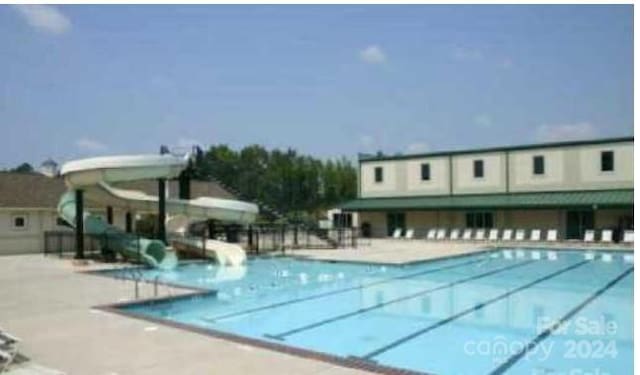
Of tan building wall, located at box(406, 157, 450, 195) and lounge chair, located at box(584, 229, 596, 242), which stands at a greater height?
tan building wall, located at box(406, 157, 450, 195)

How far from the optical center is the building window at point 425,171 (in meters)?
39.2

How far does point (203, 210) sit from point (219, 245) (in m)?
1.63

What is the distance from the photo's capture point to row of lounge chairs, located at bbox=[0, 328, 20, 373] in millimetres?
6867

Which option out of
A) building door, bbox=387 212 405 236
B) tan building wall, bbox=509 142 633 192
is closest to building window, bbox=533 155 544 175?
tan building wall, bbox=509 142 633 192

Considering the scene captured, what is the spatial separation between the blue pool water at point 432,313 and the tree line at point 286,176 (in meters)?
41.5

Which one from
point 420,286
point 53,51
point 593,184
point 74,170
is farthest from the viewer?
point 593,184

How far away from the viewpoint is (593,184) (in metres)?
33.2

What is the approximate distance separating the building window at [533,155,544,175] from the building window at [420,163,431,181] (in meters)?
6.46

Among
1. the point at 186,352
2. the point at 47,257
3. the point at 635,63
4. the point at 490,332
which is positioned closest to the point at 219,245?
the point at 47,257

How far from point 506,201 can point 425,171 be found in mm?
6143

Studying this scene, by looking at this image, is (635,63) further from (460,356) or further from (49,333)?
(49,333)

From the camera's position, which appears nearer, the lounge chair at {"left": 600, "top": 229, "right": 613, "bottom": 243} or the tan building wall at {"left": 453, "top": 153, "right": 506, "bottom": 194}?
the lounge chair at {"left": 600, "top": 229, "right": 613, "bottom": 243}

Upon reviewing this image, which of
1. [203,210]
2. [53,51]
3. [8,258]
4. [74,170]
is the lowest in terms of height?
[8,258]

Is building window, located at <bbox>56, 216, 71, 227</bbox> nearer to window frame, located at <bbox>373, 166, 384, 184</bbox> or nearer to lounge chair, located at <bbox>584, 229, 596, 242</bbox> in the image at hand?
window frame, located at <bbox>373, 166, 384, 184</bbox>
